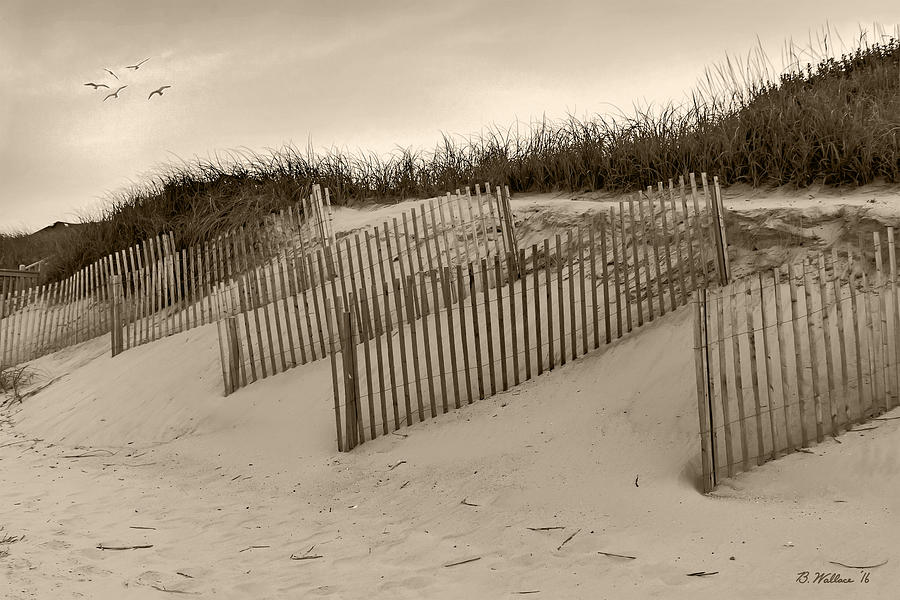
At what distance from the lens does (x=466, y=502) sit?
549 centimetres

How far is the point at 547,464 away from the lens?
577 centimetres

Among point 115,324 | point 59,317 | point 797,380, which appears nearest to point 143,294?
point 115,324

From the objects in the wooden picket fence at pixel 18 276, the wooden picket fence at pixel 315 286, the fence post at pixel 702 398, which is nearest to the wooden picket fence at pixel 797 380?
the fence post at pixel 702 398

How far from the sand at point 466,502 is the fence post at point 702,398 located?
0.15 meters

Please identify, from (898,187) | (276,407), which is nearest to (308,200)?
(276,407)

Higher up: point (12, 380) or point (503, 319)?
point (503, 319)

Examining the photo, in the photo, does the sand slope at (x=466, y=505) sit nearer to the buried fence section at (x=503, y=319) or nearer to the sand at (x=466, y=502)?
the sand at (x=466, y=502)

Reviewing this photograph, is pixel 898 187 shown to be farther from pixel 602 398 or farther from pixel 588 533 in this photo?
pixel 588 533

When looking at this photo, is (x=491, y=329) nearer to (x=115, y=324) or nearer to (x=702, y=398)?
(x=702, y=398)

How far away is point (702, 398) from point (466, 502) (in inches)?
62.1

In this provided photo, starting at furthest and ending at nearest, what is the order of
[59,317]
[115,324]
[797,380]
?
[59,317]
[115,324]
[797,380]

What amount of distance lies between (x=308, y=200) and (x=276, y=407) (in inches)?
→ 223

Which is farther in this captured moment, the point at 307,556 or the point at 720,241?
the point at 720,241

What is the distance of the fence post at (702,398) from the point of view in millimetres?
4910
